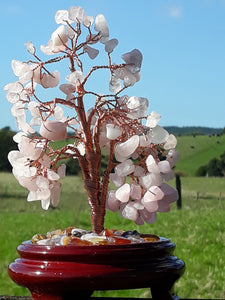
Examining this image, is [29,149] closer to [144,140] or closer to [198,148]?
[144,140]

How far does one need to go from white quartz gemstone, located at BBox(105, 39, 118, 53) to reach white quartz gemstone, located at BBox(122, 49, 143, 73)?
0.15ft

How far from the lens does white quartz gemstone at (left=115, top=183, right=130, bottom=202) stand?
5.23ft

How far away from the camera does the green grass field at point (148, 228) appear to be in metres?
3.57

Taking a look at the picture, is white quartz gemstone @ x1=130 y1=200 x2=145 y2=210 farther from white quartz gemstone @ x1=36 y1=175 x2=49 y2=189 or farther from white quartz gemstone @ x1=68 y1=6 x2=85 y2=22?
white quartz gemstone @ x1=68 y1=6 x2=85 y2=22

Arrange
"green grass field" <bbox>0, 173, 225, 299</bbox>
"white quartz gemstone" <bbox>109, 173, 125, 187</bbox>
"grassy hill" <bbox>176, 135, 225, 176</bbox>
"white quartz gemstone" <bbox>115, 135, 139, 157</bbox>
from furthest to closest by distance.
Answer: "grassy hill" <bbox>176, 135, 225, 176</bbox> → "green grass field" <bbox>0, 173, 225, 299</bbox> → "white quartz gemstone" <bbox>109, 173, 125, 187</bbox> → "white quartz gemstone" <bbox>115, 135, 139, 157</bbox>

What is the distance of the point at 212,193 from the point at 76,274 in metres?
5.69

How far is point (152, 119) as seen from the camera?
62.3 inches

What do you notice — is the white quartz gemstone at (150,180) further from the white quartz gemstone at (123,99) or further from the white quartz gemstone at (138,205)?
the white quartz gemstone at (123,99)

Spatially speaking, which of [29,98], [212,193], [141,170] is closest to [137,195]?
[141,170]

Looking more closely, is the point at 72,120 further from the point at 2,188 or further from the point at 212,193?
the point at 212,193

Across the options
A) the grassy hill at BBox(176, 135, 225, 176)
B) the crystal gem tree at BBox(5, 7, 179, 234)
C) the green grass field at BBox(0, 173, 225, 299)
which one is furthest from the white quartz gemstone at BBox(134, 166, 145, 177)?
the grassy hill at BBox(176, 135, 225, 176)

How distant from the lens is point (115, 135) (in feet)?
5.05

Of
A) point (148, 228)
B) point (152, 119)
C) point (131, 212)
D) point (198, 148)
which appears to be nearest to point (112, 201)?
point (131, 212)

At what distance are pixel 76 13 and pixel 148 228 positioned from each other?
2.99 meters
